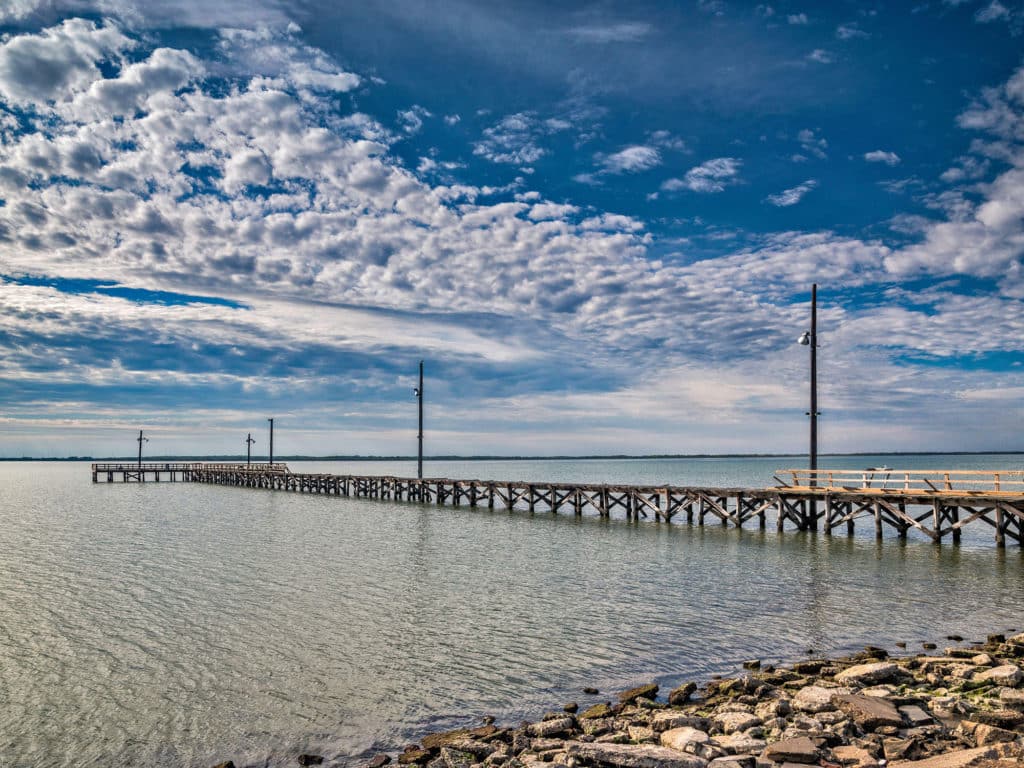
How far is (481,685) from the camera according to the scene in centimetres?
1133

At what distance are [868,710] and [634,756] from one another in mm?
3048

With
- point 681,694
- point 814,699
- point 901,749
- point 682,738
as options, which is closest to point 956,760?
point 901,749

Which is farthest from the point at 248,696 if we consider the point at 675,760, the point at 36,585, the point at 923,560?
the point at 923,560

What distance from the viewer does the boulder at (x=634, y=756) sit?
24.0 feet

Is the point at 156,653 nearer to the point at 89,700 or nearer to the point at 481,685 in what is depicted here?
the point at 89,700

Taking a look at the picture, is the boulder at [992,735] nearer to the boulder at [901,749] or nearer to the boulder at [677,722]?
the boulder at [901,749]

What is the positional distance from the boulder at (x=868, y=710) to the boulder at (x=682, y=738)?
1.82 metres

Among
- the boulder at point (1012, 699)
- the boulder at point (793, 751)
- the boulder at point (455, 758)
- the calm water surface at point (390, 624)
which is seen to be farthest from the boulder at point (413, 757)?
the boulder at point (1012, 699)

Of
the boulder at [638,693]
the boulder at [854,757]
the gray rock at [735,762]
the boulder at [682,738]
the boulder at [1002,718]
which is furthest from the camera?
the boulder at [638,693]

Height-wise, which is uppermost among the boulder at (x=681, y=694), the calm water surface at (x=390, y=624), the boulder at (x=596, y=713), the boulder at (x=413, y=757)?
the boulder at (x=681, y=694)

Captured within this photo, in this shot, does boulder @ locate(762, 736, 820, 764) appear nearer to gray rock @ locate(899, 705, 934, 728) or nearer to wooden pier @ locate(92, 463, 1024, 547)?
gray rock @ locate(899, 705, 934, 728)

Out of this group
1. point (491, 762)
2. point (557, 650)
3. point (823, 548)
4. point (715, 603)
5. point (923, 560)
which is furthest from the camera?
point (823, 548)

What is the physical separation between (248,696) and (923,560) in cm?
2194

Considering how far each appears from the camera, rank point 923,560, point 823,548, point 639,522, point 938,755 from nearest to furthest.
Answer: point 938,755 < point 923,560 < point 823,548 < point 639,522
